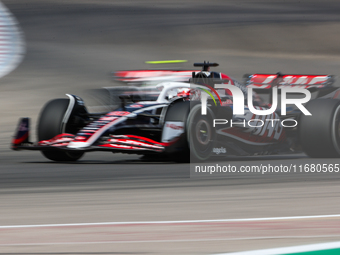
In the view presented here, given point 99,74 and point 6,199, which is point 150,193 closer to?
point 6,199

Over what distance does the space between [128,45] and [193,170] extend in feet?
84.2

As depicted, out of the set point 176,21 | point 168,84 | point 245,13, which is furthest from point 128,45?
point 168,84

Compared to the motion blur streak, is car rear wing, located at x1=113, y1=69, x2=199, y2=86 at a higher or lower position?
lower

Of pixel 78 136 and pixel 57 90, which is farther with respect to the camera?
pixel 57 90

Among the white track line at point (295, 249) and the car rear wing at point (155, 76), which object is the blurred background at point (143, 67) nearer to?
the white track line at point (295, 249)

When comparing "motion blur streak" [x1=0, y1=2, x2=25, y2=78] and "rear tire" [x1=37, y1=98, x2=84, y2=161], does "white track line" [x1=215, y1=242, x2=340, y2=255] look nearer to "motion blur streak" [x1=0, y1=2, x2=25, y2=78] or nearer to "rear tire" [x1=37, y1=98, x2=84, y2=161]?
"rear tire" [x1=37, y1=98, x2=84, y2=161]

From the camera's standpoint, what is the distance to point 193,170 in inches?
314

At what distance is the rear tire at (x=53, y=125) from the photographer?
30.3 ft

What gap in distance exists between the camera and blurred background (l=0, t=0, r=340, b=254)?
200 inches

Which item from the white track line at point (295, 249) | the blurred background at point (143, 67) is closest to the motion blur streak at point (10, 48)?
the blurred background at point (143, 67)

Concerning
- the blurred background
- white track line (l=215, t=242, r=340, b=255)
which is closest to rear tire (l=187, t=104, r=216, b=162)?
the blurred background

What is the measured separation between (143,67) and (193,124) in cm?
1901

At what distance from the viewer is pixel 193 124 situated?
8.66 meters

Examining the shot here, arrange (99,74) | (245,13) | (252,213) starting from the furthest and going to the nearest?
(245,13) → (99,74) → (252,213)
